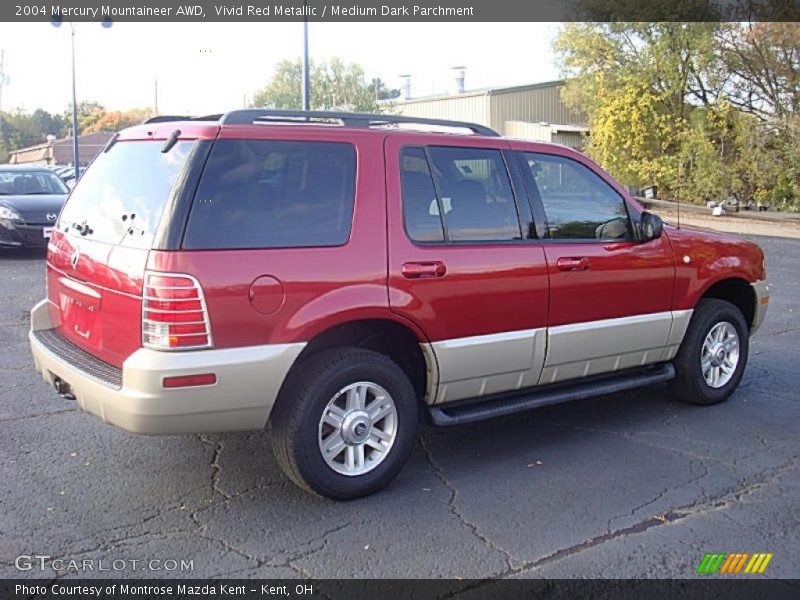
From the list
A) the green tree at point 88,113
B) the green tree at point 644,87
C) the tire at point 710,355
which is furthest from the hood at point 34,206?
the green tree at point 88,113

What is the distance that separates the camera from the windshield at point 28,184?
1445 cm

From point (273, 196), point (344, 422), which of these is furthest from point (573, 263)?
point (273, 196)

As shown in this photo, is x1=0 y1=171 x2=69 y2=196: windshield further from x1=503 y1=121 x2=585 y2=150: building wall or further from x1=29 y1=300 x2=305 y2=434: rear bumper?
x1=503 y1=121 x2=585 y2=150: building wall

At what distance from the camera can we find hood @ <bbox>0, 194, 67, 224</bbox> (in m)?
13.4

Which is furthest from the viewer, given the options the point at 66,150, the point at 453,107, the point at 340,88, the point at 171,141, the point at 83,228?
the point at 66,150

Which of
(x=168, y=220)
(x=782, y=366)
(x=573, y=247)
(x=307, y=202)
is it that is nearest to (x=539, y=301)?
(x=573, y=247)

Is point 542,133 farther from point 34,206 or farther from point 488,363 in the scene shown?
point 488,363

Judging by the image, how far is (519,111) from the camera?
35062mm

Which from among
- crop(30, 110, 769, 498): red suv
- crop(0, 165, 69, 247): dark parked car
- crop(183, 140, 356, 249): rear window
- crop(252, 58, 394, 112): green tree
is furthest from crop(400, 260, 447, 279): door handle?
crop(252, 58, 394, 112): green tree

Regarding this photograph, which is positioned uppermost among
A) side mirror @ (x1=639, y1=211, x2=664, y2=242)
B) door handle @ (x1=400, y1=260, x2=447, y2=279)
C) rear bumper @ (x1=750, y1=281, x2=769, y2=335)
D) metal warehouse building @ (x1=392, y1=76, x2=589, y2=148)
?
metal warehouse building @ (x1=392, y1=76, x2=589, y2=148)

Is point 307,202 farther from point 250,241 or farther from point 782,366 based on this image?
point 782,366

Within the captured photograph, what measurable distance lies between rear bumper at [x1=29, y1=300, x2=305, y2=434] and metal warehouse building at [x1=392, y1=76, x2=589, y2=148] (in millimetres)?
30312

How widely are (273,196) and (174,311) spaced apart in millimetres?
779

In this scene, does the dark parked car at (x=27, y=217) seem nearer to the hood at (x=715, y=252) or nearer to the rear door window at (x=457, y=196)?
the rear door window at (x=457, y=196)
